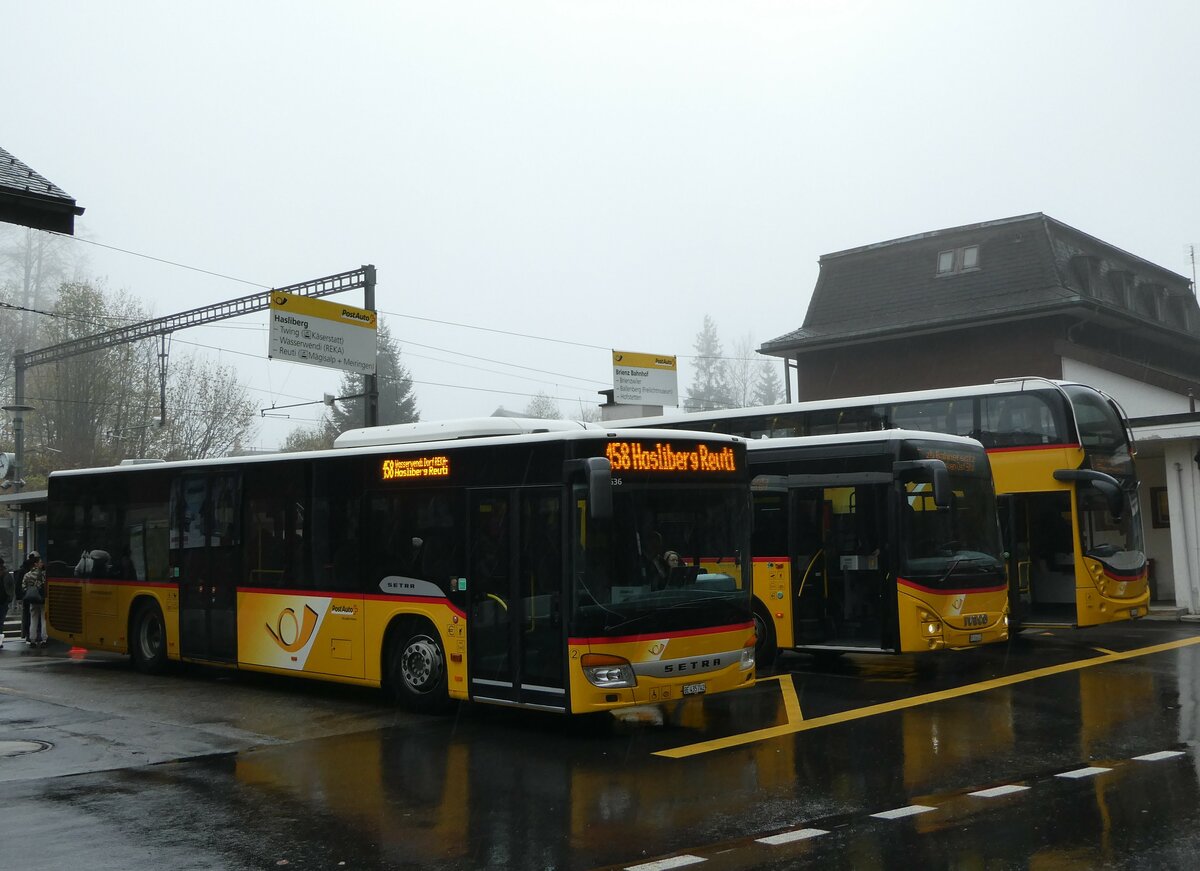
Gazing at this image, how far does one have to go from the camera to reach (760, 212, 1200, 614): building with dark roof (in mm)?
32469

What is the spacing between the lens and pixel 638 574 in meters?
10.8

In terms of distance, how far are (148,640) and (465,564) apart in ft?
23.9

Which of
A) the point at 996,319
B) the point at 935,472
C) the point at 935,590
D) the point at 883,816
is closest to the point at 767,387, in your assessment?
the point at 996,319

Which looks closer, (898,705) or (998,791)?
(998,791)

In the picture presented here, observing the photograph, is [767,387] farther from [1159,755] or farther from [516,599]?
[1159,755]

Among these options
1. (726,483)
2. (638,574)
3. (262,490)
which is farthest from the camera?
(262,490)

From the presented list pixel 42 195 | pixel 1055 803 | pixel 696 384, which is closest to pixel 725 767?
pixel 1055 803

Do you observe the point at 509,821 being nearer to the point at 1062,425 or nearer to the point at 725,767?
the point at 725,767

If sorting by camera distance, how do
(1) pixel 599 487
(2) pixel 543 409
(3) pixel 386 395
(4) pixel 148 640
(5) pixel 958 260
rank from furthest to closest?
(2) pixel 543 409 < (3) pixel 386 395 < (5) pixel 958 260 < (4) pixel 148 640 < (1) pixel 599 487

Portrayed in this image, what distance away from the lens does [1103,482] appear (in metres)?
16.3

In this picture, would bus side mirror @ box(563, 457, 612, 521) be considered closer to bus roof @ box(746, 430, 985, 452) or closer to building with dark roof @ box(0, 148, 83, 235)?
bus roof @ box(746, 430, 985, 452)

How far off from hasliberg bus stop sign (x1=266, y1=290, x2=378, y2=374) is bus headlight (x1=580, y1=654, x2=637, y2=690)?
42.9 feet

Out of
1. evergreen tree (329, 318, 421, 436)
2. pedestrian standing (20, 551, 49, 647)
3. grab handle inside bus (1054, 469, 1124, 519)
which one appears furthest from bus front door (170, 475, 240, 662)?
evergreen tree (329, 318, 421, 436)

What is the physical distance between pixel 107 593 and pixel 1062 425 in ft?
46.8
